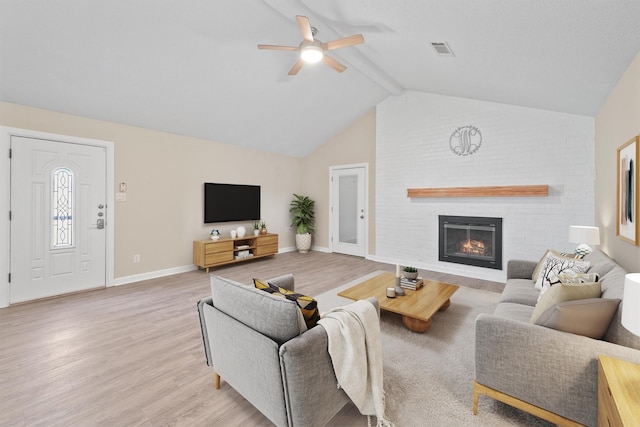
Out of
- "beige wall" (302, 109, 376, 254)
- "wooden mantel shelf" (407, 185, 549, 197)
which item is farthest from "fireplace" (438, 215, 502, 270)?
"beige wall" (302, 109, 376, 254)

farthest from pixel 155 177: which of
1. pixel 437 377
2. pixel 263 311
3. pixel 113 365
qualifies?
pixel 437 377

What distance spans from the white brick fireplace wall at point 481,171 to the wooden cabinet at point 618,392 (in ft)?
11.5

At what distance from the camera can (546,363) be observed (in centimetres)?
145

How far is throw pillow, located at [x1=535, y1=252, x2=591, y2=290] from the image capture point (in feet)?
7.97

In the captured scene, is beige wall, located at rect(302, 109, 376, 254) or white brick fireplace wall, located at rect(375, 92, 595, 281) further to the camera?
beige wall, located at rect(302, 109, 376, 254)

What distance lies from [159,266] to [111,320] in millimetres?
1767

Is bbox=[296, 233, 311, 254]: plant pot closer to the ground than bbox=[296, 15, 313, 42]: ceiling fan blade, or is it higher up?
closer to the ground

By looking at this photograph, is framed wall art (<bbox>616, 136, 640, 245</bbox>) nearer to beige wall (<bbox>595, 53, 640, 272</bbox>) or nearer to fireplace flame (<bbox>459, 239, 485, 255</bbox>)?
beige wall (<bbox>595, 53, 640, 272</bbox>)

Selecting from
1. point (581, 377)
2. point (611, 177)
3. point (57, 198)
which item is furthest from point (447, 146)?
point (57, 198)

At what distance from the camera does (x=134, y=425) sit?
1.62m

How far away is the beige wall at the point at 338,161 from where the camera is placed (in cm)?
609

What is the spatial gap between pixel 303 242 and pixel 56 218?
14.4 feet

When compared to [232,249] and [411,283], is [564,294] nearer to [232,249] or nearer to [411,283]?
[411,283]

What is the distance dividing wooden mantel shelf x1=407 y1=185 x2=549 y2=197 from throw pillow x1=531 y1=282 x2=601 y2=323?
2822mm
